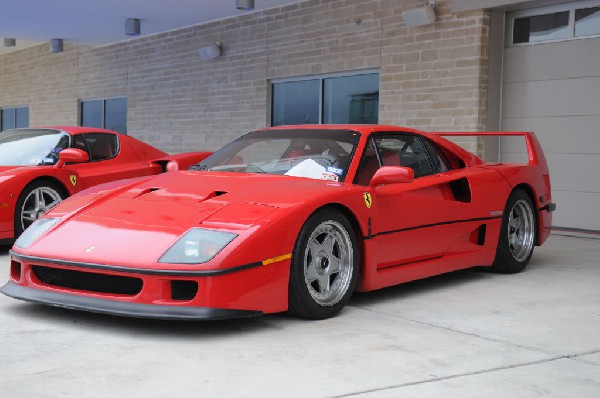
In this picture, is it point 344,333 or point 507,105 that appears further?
point 507,105

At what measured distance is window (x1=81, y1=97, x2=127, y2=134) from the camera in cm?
1797

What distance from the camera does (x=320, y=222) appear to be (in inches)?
175

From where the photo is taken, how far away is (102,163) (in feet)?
26.9

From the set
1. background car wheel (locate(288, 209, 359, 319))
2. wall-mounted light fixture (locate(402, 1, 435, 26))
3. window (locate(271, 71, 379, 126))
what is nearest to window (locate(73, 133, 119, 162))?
background car wheel (locate(288, 209, 359, 319))

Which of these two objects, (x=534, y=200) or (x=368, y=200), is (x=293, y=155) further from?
(x=534, y=200)

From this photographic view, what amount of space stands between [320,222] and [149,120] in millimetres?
12866

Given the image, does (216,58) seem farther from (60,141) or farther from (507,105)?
(60,141)

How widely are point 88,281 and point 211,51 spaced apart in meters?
11.0

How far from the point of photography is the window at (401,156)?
514cm

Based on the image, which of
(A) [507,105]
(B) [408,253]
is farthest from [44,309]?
(A) [507,105]

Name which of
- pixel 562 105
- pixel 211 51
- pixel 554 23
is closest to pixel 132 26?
pixel 211 51

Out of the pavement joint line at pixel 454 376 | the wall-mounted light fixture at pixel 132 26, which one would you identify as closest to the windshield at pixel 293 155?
the pavement joint line at pixel 454 376

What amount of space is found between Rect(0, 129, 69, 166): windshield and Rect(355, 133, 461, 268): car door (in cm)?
354

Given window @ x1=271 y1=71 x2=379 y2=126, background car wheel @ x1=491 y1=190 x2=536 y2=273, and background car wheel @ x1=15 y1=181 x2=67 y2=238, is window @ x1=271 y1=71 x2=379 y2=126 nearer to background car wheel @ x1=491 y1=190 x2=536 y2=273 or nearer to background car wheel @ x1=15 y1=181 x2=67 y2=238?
background car wheel @ x1=491 y1=190 x2=536 y2=273
